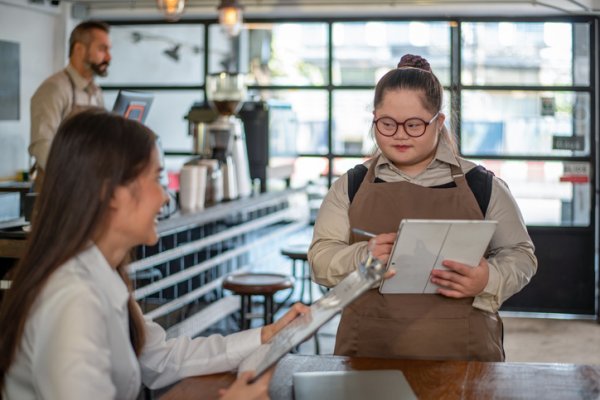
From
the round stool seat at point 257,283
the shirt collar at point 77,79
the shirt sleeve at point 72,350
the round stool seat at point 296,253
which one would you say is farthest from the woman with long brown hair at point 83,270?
the round stool seat at point 296,253

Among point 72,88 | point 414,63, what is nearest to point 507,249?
point 414,63

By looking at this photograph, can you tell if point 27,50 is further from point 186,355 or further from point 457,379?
point 457,379

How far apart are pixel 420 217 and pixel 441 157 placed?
0.17 meters

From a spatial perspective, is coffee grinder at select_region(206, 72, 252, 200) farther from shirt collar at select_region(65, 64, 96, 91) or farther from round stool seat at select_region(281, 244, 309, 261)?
shirt collar at select_region(65, 64, 96, 91)

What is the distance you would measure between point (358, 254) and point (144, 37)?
238 inches

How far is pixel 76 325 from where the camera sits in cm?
135

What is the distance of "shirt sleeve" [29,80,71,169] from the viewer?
457 centimetres

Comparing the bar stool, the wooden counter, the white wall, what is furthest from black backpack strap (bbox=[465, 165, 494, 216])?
the white wall

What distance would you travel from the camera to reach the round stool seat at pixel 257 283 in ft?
14.3

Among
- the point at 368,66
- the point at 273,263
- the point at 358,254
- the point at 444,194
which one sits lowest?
the point at 273,263

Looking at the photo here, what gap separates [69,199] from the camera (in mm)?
1444

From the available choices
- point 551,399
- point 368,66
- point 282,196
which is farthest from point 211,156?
point 551,399

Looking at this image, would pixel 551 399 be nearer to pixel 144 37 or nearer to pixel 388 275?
pixel 388 275

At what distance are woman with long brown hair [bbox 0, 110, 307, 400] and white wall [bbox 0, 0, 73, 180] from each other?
17.1 ft
